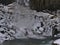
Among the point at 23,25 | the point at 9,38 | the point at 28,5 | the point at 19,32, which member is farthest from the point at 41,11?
the point at 9,38

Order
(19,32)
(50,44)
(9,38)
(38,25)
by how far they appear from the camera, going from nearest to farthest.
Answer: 1. (50,44)
2. (9,38)
3. (19,32)
4. (38,25)

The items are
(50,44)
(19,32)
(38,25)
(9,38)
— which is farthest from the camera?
(38,25)

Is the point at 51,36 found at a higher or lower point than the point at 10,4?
lower

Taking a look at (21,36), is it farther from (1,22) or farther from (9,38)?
(1,22)

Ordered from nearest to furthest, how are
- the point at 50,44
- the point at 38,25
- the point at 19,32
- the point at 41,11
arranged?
the point at 50,44, the point at 19,32, the point at 38,25, the point at 41,11

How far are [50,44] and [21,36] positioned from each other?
103cm

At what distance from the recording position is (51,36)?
20.7 feet

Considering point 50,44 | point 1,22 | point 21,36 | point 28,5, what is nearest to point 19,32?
point 21,36

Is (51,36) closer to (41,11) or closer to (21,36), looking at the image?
(21,36)

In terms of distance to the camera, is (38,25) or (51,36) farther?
(38,25)

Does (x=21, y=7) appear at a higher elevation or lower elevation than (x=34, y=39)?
higher

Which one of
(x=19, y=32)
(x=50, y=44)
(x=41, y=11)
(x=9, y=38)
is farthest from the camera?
(x=41, y=11)

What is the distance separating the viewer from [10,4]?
25.9 ft

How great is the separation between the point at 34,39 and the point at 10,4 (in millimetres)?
2269
